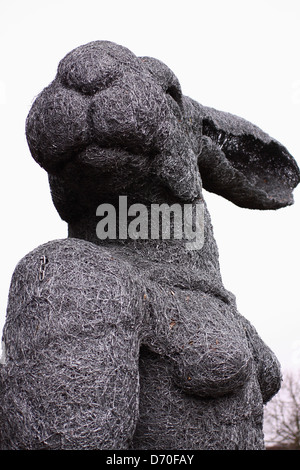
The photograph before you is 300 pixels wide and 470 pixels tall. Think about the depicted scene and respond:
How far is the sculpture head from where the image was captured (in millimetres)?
1985

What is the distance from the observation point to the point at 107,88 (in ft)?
6.57

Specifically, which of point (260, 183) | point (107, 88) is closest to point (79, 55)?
point (107, 88)

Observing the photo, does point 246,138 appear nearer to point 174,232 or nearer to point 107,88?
point 174,232

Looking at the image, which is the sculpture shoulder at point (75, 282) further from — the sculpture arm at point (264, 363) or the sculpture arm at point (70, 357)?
the sculpture arm at point (264, 363)

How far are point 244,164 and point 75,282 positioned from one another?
1.34m

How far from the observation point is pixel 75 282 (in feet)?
6.00

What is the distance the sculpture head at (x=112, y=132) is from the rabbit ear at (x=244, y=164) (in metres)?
0.14

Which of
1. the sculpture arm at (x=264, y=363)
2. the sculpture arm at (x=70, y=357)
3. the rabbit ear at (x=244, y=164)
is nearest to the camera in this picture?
the sculpture arm at (x=70, y=357)

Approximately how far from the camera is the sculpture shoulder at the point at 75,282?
180cm

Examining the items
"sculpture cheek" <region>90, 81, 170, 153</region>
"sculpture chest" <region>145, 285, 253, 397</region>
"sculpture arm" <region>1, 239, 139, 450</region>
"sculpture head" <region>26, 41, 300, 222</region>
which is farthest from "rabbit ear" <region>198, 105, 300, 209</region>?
"sculpture arm" <region>1, 239, 139, 450</region>

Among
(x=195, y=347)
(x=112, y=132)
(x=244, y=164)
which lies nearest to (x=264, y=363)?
(x=195, y=347)

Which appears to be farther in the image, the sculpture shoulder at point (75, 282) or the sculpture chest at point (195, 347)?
the sculpture chest at point (195, 347)

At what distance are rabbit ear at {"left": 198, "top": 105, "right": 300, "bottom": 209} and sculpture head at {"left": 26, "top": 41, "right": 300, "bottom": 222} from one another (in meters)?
0.14

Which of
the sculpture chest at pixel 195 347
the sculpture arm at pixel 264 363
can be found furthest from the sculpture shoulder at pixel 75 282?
the sculpture arm at pixel 264 363
